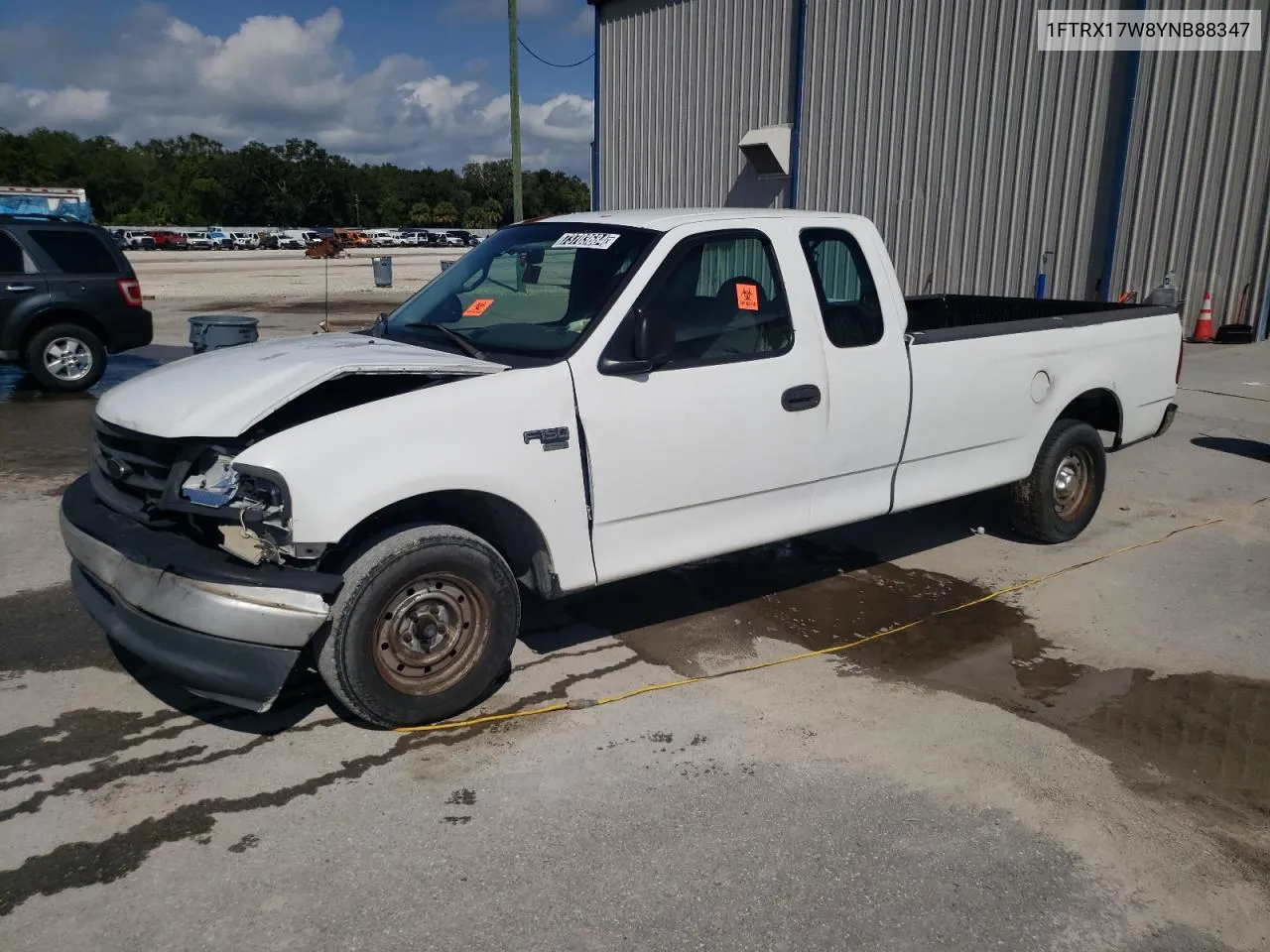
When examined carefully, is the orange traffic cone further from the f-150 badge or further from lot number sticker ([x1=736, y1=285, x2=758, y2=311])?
the f-150 badge

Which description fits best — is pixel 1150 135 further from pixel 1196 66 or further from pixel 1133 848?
pixel 1133 848

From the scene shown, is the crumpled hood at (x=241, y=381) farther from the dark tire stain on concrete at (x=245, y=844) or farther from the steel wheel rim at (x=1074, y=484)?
the steel wheel rim at (x=1074, y=484)

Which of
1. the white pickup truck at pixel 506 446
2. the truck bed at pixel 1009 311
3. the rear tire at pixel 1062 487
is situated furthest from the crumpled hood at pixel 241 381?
the rear tire at pixel 1062 487

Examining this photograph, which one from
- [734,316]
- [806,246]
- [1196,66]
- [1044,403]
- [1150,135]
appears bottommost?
[1044,403]

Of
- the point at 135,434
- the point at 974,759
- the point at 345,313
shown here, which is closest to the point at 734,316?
the point at 974,759

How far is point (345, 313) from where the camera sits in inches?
865

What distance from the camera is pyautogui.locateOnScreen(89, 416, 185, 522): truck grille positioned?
3.77 m

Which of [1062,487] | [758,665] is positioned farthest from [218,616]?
[1062,487]

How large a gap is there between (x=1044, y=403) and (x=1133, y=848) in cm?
318

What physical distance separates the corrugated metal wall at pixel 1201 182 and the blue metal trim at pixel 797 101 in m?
5.66

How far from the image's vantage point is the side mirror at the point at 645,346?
4070mm

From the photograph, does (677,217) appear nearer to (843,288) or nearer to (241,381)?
(843,288)

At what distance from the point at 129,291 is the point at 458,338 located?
927cm

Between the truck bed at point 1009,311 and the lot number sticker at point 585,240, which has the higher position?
the lot number sticker at point 585,240
